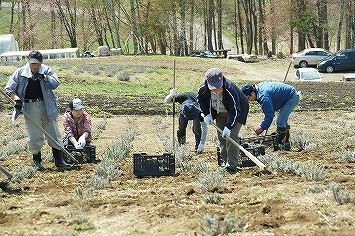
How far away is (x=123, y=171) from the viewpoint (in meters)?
8.60

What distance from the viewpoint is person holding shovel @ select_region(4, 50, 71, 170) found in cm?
844

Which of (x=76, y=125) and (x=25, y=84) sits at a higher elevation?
(x=25, y=84)

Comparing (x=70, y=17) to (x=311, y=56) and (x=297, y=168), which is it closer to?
(x=311, y=56)

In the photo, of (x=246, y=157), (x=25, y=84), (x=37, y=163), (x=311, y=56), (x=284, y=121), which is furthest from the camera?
(x=311, y=56)

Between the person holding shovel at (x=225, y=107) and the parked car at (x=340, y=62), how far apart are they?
Answer: 3164 centimetres

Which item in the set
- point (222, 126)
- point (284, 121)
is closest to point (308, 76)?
point (284, 121)

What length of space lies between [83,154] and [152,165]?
1865 millimetres

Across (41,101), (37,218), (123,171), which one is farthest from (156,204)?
(41,101)

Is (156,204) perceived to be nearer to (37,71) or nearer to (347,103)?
(37,71)

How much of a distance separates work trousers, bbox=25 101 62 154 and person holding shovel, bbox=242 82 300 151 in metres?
3.30

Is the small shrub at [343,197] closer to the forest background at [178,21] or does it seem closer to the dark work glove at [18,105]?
the dark work glove at [18,105]

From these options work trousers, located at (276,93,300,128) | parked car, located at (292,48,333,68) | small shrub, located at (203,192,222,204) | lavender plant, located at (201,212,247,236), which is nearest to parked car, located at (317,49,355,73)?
parked car, located at (292,48,333,68)

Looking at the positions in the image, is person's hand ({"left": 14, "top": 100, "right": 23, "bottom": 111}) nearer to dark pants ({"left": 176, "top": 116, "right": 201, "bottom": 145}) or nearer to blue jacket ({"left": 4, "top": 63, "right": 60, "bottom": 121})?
blue jacket ({"left": 4, "top": 63, "right": 60, "bottom": 121})

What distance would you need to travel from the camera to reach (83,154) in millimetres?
9555
